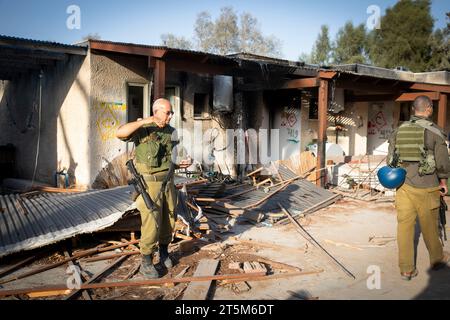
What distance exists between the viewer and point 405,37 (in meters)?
33.3

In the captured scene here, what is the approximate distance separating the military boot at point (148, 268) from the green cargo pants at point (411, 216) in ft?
8.79

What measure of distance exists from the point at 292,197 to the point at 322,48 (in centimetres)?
3501

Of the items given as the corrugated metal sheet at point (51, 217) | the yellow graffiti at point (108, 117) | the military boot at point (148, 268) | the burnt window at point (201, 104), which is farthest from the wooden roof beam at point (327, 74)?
the military boot at point (148, 268)

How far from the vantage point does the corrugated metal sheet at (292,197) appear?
810cm

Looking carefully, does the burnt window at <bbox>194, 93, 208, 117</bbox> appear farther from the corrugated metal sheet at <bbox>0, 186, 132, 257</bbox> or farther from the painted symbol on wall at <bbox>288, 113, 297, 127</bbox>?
the corrugated metal sheet at <bbox>0, 186, 132, 257</bbox>

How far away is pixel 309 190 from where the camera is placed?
30.8 feet

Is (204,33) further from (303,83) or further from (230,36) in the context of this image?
(303,83)

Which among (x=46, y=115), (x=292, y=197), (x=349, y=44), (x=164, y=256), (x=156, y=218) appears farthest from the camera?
(x=349, y=44)

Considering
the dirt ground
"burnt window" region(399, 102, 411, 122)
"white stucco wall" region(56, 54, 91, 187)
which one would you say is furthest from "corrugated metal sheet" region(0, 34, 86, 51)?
"burnt window" region(399, 102, 411, 122)

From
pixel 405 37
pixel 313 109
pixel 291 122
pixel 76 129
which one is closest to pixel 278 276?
pixel 76 129

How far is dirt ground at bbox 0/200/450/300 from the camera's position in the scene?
4.14 m
